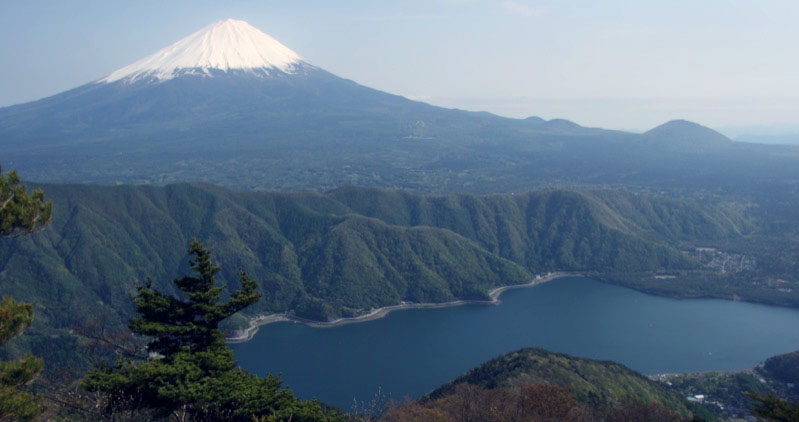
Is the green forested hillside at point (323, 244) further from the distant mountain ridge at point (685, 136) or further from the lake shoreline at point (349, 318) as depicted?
the distant mountain ridge at point (685, 136)

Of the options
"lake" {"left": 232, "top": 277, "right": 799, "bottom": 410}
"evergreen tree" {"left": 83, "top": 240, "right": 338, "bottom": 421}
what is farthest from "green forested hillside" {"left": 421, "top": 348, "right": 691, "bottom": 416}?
"evergreen tree" {"left": 83, "top": 240, "right": 338, "bottom": 421}

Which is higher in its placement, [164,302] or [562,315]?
[164,302]

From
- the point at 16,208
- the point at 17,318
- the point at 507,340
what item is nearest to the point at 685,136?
the point at 507,340

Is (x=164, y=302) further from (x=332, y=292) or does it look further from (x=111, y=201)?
(x=111, y=201)

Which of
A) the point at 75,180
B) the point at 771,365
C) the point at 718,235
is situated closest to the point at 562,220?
the point at 718,235

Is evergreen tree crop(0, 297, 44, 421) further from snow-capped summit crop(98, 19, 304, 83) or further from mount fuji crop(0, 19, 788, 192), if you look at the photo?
snow-capped summit crop(98, 19, 304, 83)

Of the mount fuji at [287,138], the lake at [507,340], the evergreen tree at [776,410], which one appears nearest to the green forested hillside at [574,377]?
the lake at [507,340]
